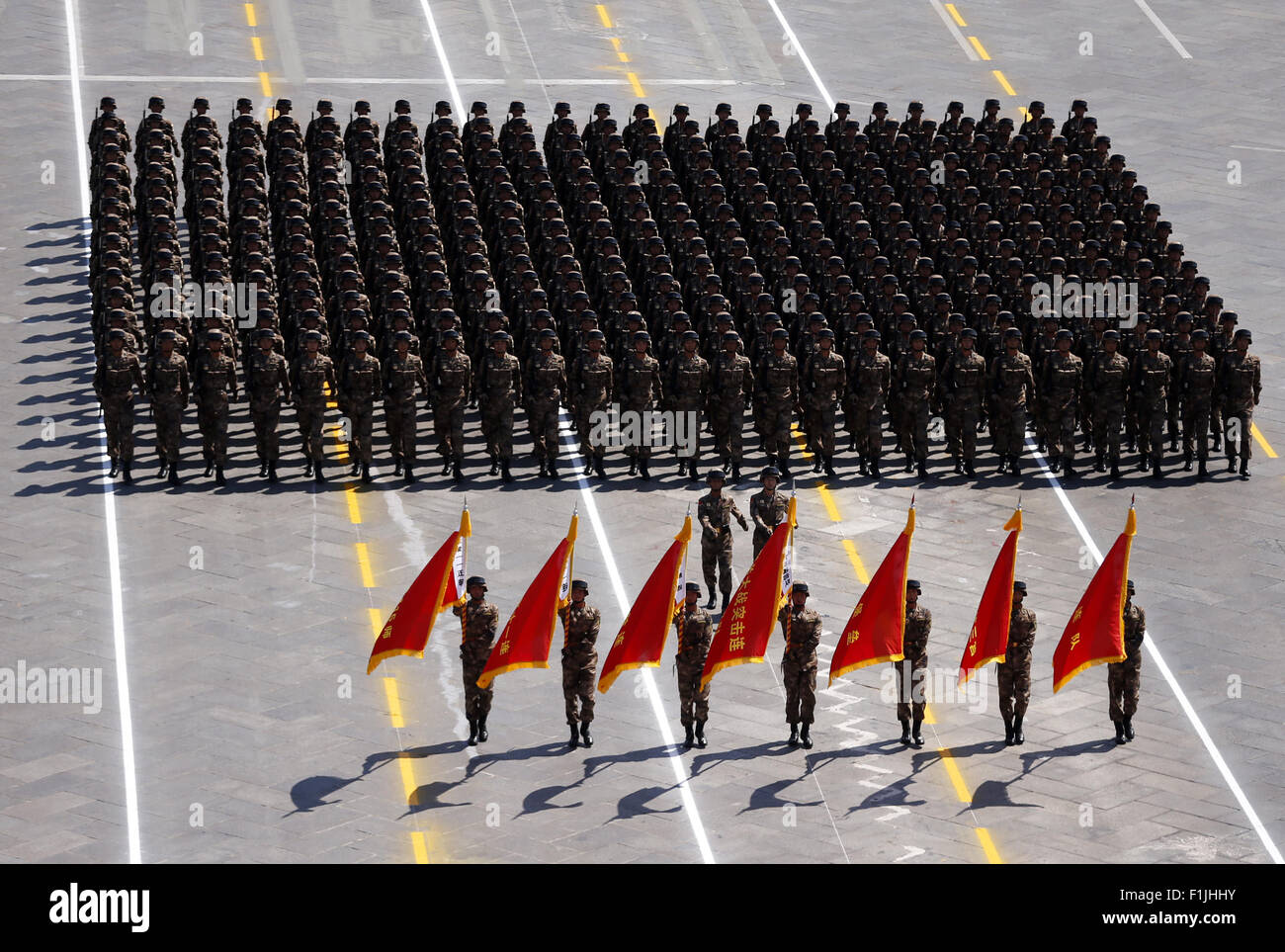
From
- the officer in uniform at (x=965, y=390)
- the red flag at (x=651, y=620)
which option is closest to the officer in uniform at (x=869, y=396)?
the officer in uniform at (x=965, y=390)

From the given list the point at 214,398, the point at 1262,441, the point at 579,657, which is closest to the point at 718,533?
the point at 579,657

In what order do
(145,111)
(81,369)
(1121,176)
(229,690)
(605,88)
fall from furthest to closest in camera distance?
(605,88), (145,111), (1121,176), (81,369), (229,690)

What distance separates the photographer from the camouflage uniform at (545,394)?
41906mm

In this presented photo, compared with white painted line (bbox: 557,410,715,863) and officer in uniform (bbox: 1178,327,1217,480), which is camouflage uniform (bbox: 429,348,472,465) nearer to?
white painted line (bbox: 557,410,715,863)

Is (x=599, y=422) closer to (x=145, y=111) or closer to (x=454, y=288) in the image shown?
(x=454, y=288)

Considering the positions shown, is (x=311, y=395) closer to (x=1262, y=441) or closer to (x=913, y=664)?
(x=913, y=664)

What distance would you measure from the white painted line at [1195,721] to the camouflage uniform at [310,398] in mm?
10532

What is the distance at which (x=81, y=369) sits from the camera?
4541cm

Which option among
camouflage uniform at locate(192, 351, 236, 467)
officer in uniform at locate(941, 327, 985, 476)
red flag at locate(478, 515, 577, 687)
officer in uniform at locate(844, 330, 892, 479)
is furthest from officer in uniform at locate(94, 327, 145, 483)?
officer in uniform at locate(941, 327, 985, 476)

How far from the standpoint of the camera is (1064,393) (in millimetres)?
42531
